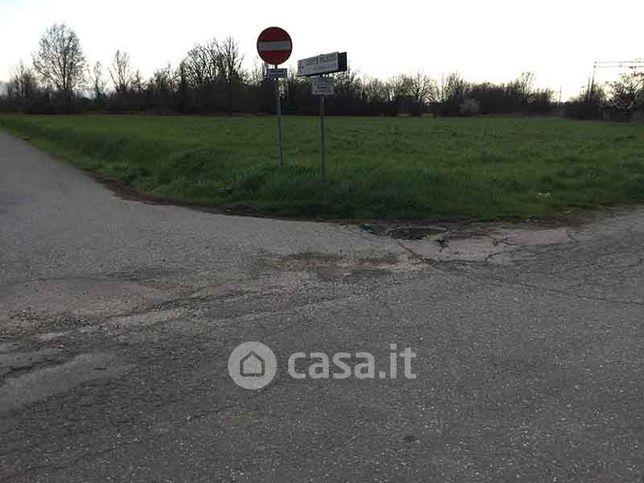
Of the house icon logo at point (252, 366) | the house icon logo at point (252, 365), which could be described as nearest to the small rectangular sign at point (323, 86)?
the house icon logo at point (252, 365)

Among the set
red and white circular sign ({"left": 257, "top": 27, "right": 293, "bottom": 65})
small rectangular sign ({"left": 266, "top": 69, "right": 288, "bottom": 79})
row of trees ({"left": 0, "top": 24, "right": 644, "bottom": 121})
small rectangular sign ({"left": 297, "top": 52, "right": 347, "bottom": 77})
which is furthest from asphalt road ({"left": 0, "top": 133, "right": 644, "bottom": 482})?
row of trees ({"left": 0, "top": 24, "right": 644, "bottom": 121})

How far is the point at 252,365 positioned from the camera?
3.80m

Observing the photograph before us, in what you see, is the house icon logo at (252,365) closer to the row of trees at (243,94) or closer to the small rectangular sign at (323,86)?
the small rectangular sign at (323,86)

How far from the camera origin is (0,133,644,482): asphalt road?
2811 mm

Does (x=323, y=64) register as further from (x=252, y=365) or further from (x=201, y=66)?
(x=201, y=66)

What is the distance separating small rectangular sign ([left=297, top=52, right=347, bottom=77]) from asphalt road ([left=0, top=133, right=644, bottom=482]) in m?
3.25

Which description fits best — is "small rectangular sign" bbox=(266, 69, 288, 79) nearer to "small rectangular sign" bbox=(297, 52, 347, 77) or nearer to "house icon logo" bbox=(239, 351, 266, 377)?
"small rectangular sign" bbox=(297, 52, 347, 77)

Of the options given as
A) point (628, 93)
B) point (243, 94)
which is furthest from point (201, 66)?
point (628, 93)

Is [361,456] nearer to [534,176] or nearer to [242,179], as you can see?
[242,179]

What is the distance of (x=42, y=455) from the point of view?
281 centimetres

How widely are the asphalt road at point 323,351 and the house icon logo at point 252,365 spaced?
7cm

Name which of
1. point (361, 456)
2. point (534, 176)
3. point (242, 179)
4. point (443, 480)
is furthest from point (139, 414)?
point (534, 176)

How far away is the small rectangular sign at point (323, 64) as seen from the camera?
8812 mm

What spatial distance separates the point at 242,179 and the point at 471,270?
231 inches
